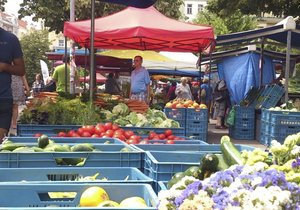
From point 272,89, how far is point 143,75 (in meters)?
3.54

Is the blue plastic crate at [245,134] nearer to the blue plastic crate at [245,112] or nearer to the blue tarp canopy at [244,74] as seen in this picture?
the blue plastic crate at [245,112]

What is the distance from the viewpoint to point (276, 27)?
37.0 feet

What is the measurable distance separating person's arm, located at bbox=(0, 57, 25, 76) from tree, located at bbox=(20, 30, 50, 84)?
4075cm

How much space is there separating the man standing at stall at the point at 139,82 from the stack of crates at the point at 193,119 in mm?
774

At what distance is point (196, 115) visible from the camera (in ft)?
35.6

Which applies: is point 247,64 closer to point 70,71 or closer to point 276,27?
point 276,27

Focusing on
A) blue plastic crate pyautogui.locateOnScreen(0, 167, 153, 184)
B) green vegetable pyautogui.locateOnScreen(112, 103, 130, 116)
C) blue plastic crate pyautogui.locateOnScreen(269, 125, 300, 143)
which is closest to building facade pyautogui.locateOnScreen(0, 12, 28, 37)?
blue plastic crate pyautogui.locateOnScreen(269, 125, 300, 143)

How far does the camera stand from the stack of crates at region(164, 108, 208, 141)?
1075 cm

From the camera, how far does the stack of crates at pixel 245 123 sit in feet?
41.2

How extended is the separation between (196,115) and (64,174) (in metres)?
7.69

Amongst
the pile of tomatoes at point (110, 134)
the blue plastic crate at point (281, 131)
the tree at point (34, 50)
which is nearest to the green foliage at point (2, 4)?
Result: the blue plastic crate at point (281, 131)

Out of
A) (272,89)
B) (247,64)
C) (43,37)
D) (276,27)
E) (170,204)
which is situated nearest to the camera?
(170,204)

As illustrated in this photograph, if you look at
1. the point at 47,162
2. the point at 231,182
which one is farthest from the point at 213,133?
the point at 231,182

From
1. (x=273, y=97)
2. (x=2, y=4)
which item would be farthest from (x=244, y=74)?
(x=2, y=4)
